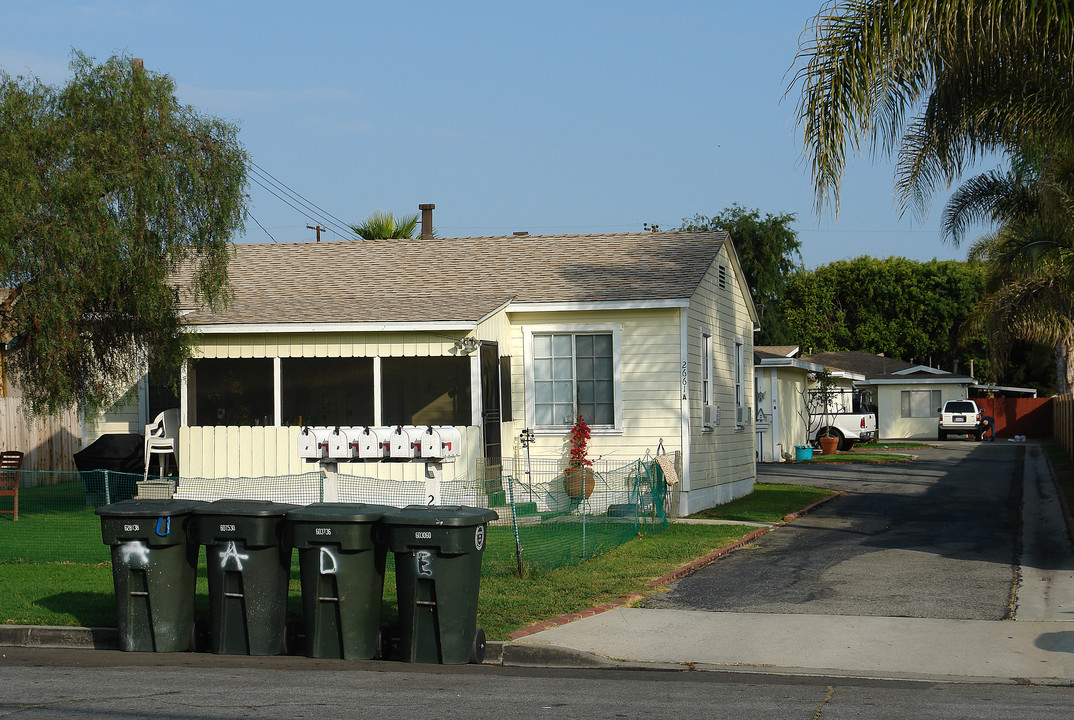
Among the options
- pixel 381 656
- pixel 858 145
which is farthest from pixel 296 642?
pixel 858 145

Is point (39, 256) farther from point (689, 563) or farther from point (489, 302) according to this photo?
point (689, 563)

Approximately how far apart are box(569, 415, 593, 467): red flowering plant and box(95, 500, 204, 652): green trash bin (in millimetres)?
9207

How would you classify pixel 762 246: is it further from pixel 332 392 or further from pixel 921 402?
pixel 332 392

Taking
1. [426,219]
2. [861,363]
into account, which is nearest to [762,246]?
[861,363]

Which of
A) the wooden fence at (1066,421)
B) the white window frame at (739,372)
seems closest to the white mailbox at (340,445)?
the white window frame at (739,372)

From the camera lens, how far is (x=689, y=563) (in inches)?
492

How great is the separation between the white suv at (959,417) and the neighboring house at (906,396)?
75.1 inches

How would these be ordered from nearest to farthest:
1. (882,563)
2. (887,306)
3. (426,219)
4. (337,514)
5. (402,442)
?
(337,514)
(882,563)
(402,442)
(426,219)
(887,306)

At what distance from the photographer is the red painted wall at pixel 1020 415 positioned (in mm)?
52594

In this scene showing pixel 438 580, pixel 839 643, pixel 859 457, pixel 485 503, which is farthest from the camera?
pixel 859 457

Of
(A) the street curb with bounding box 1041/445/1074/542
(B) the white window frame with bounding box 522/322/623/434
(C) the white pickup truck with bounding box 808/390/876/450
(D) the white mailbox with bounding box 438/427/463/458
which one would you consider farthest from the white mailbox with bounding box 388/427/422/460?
(C) the white pickup truck with bounding box 808/390/876/450

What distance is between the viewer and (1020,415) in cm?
5309

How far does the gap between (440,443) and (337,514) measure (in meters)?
7.39

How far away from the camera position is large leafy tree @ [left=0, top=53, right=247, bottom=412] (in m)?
14.2
